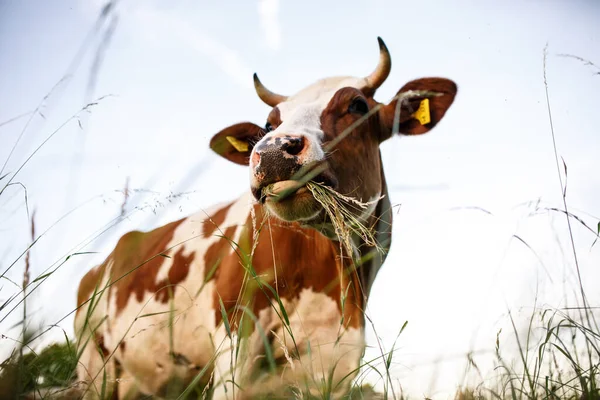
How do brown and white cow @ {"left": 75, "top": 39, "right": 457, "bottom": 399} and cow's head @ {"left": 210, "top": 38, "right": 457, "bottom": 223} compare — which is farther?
brown and white cow @ {"left": 75, "top": 39, "right": 457, "bottom": 399}

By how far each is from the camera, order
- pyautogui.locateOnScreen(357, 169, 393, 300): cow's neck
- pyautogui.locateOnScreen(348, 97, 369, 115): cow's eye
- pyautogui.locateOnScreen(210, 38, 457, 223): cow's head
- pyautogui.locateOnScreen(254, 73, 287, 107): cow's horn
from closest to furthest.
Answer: pyautogui.locateOnScreen(210, 38, 457, 223): cow's head < pyautogui.locateOnScreen(348, 97, 369, 115): cow's eye < pyautogui.locateOnScreen(357, 169, 393, 300): cow's neck < pyautogui.locateOnScreen(254, 73, 287, 107): cow's horn

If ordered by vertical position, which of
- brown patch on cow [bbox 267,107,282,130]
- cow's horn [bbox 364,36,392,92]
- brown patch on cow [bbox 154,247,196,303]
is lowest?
brown patch on cow [bbox 154,247,196,303]

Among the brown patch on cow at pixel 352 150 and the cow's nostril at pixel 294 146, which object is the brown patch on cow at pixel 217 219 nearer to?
the brown patch on cow at pixel 352 150

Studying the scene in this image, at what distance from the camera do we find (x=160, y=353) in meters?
4.29

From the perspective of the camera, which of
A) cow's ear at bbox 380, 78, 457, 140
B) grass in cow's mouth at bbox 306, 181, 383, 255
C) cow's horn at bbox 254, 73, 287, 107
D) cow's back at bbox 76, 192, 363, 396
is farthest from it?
cow's horn at bbox 254, 73, 287, 107

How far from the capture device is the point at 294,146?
298 cm

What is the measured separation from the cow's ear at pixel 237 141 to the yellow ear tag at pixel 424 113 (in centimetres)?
125

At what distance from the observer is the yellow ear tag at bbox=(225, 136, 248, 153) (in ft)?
15.0

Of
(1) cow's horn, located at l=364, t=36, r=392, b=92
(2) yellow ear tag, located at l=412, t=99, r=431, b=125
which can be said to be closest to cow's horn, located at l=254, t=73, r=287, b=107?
(1) cow's horn, located at l=364, t=36, r=392, b=92

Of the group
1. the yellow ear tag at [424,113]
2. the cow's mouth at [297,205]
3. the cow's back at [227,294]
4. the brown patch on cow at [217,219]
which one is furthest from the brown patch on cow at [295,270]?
the yellow ear tag at [424,113]

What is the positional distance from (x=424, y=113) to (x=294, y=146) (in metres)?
1.74

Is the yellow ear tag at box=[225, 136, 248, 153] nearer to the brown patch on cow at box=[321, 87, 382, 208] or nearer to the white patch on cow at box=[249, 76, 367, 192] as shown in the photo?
the white patch on cow at box=[249, 76, 367, 192]

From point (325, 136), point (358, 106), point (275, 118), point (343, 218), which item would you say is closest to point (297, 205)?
point (325, 136)

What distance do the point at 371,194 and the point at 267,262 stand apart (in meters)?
0.85
